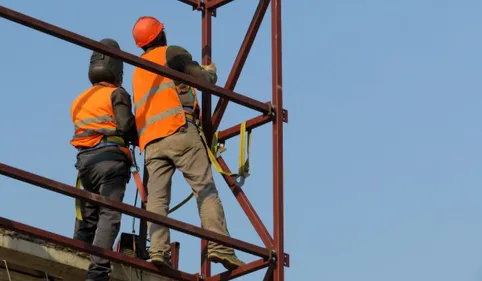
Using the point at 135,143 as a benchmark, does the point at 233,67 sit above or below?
above

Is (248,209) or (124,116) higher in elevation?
(124,116)


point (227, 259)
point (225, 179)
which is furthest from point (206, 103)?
point (227, 259)

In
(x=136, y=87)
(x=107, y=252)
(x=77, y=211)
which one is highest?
(x=136, y=87)

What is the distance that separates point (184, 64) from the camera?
1373 cm

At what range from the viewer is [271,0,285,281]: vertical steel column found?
13375 mm

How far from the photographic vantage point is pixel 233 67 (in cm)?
1448

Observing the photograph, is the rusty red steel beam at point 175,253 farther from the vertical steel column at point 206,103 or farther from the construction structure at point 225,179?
the vertical steel column at point 206,103

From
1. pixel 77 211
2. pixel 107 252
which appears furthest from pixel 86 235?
pixel 107 252

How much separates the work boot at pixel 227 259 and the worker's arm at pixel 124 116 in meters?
1.46

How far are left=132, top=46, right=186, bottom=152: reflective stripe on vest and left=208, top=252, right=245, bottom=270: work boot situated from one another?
1.21 meters

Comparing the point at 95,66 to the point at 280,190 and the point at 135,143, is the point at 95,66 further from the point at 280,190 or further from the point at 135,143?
the point at 280,190

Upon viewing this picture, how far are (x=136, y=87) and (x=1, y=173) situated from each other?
2540 mm

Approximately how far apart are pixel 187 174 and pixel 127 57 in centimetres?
139

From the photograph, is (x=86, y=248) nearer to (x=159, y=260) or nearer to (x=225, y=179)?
(x=159, y=260)
